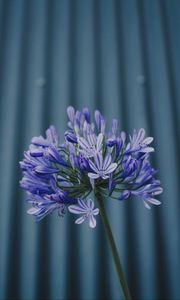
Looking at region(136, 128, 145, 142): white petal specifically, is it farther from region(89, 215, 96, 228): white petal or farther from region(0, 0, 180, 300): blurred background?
region(0, 0, 180, 300): blurred background

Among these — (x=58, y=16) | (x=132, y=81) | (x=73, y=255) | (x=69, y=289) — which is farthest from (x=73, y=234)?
(x=58, y=16)

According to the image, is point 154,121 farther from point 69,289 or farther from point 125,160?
point 125,160

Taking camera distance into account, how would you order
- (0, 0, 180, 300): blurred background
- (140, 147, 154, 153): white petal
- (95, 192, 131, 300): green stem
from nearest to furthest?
1. (95, 192, 131, 300): green stem
2. (140, 147, 154, 153): white petal
3. (0, 0, 180, 300): blurred background

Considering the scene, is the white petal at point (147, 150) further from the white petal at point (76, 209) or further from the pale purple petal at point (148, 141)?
the white petal at point (76, 209)

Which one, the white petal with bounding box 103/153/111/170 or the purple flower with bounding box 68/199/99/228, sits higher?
the white petal with bounding box 103/153/111/170

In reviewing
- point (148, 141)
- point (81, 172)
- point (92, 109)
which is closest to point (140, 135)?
point (148, 141)

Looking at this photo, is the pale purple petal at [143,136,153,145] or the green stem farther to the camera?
the pale purple petal at [143,136,153,145]

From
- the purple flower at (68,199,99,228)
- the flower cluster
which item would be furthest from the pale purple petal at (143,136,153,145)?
the purple flower at (68,199,99,228)

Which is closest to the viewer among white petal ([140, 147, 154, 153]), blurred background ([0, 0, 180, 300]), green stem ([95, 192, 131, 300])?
green stem ([95, 192, 131, 300])
